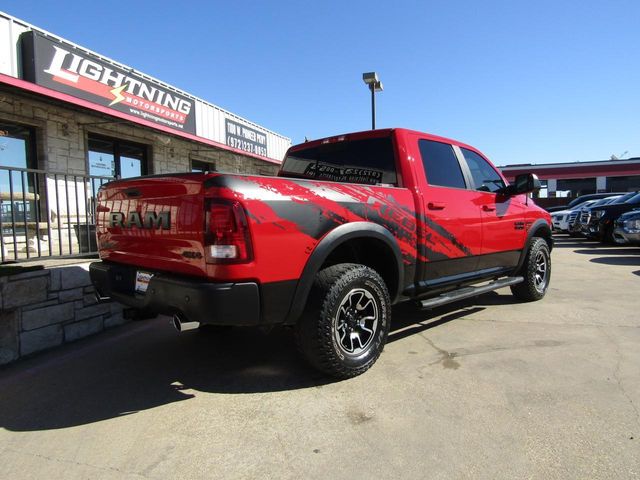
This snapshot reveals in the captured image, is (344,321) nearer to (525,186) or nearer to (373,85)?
(525,186)

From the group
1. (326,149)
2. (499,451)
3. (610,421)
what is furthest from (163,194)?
(610,421)

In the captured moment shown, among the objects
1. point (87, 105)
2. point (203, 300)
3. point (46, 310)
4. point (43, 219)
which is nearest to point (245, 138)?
point (87, 105)

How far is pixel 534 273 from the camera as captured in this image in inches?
215

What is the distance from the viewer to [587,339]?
3.98m

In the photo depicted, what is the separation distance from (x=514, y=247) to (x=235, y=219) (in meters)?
3.81

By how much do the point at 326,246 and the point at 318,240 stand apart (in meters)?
0.07

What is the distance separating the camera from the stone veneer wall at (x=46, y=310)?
12.1ft

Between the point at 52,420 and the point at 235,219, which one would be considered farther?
the point at 52,420

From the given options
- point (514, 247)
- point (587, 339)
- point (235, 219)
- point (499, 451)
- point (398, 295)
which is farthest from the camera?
point (514, 247)

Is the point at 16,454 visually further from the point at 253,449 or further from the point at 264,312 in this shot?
the point at 264,312

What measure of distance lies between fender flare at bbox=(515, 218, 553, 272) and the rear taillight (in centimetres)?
400

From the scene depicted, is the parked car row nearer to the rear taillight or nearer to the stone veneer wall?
the rear taillight

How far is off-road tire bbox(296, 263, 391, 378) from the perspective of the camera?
2.92m

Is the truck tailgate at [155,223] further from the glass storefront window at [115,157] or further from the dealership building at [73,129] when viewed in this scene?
the glass storefront window at [115,157]
